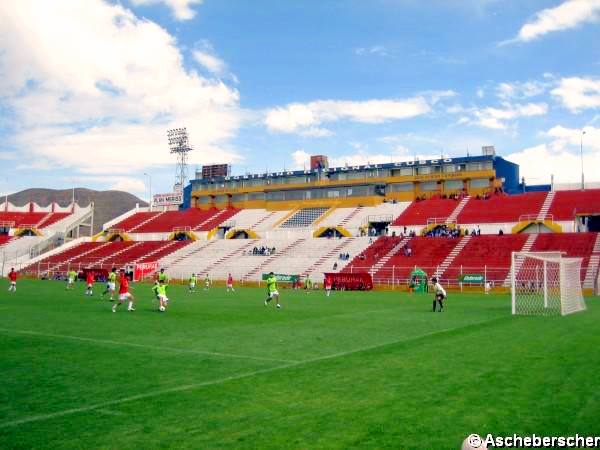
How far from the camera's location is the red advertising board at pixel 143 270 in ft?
196

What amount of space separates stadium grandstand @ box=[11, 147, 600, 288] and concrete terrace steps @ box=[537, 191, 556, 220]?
0.65ft

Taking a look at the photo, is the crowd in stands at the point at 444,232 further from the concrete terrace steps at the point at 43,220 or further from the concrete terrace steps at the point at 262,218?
the concrete terrace steps at the point at 43,220

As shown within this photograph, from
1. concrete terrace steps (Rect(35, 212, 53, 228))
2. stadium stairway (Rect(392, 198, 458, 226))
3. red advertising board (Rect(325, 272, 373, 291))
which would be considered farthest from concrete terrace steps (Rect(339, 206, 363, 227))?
concrete terrace steps (Rect(35, 212, 53, 228))

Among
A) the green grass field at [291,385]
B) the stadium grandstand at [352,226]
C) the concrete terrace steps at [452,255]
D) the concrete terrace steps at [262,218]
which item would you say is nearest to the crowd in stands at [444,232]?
the stadium grandstand at [352,226]

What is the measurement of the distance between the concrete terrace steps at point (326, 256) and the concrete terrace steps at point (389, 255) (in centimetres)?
600

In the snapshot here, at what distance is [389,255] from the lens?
5466cm

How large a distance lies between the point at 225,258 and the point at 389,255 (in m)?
19.6

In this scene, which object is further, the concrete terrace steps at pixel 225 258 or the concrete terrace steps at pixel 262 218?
the concrete terrace steps at pixel 262 218

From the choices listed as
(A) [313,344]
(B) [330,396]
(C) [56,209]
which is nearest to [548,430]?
(B) [330,396]

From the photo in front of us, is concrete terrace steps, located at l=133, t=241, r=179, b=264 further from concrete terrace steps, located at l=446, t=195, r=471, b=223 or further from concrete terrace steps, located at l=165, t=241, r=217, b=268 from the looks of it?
concrete terrace steps, located at l=446, t=195, r=471, b=223

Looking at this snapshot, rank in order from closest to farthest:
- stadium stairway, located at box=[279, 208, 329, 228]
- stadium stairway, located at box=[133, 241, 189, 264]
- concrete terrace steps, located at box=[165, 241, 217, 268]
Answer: concrete terrace steps, located at box=[165, 241, 217, 268]
stadium stairway, located at box=[133, 241, 189, 264]
stadium stairway, located at box=[279, 208, 329, 228]

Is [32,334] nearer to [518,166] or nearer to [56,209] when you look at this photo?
[518,166]

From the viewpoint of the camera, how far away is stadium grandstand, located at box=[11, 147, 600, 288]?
2030 inches

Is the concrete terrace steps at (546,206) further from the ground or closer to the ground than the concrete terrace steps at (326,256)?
further from the ground
